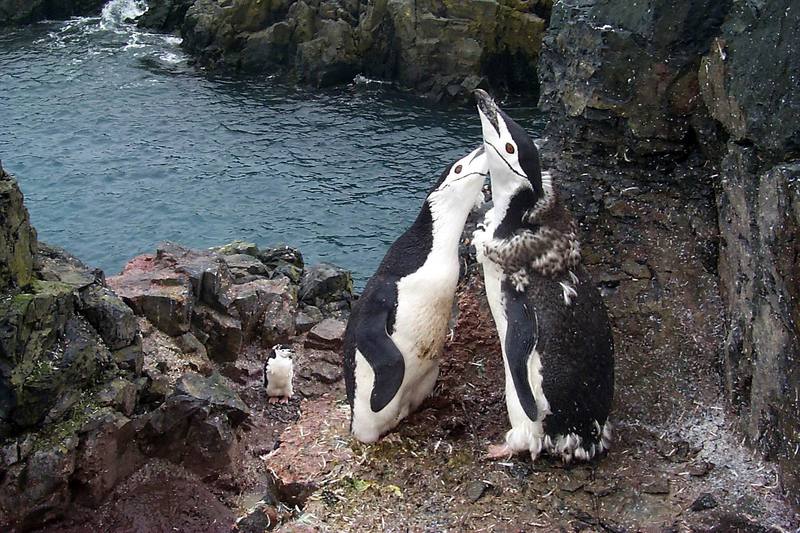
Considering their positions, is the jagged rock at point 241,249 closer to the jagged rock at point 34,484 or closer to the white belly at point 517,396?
the jagged rock at point 34,484

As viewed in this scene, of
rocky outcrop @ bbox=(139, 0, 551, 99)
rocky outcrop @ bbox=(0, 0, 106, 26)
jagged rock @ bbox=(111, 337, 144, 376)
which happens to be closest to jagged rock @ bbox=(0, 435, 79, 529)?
jagged rock @ bbox=(111, 337, 144, 376)

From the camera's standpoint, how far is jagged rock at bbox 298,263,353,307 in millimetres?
19562

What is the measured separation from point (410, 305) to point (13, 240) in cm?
627

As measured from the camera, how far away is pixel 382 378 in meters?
7.38

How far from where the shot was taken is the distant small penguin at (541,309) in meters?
6.82

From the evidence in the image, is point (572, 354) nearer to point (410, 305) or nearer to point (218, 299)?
point (410, 305)

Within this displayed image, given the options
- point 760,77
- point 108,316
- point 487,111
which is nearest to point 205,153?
point 108,316

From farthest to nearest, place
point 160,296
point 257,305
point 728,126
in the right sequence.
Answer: point 257,305 → point 160,296 → point 728,126

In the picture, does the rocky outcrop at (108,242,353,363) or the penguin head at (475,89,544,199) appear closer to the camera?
Answer: the penguin head at (475,89,544,199)

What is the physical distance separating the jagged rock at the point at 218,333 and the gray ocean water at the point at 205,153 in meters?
7.90

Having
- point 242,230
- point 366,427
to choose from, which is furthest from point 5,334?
point 242,230

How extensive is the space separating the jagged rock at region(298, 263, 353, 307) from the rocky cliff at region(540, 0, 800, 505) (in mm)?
10831

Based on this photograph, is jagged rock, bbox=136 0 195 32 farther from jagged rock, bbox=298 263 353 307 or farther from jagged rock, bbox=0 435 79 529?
jagged rock, bbox=0 435 79 529

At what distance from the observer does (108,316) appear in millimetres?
12352
